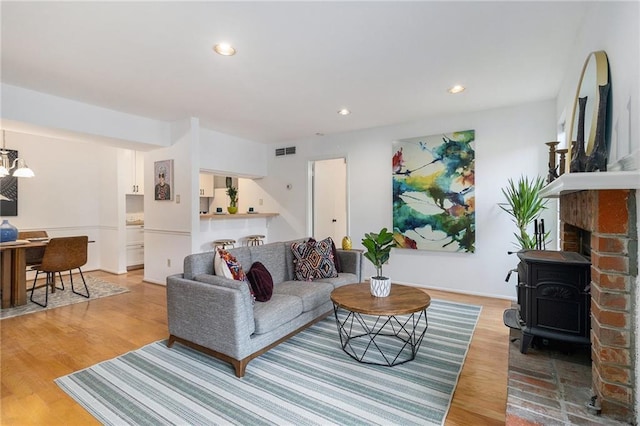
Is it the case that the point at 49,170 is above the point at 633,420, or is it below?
above

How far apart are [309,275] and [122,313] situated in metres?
2.16

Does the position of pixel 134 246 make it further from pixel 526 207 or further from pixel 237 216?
pixel 526 207

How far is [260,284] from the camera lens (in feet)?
8.61

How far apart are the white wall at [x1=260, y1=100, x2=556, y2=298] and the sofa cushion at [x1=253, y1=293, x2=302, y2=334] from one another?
8.14 ft

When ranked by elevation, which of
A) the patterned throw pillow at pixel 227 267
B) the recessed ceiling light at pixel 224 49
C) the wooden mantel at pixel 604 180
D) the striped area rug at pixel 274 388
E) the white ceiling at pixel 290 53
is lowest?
the striped area rug at pixel 274 388

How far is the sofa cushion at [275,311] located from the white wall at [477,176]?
97.7 inches

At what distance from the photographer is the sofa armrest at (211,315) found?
2.11 metres

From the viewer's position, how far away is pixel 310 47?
240 centimetres

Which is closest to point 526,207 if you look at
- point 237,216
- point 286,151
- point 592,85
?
point 592,85

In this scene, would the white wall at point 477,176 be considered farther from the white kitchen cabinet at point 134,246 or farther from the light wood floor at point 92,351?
the white kitchen cabinet at point 134,246

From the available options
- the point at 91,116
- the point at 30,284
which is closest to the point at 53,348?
the point at 91,116

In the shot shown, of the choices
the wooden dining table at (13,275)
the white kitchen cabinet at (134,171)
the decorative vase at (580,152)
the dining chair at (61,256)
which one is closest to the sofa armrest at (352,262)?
the decorative vase at (580,152)

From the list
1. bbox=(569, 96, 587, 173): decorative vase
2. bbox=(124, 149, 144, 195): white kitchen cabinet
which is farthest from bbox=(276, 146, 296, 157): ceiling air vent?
bbox=(569, 96, 587, 173): decorative vase

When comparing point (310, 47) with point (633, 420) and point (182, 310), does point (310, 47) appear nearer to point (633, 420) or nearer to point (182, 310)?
point (182, 310)
